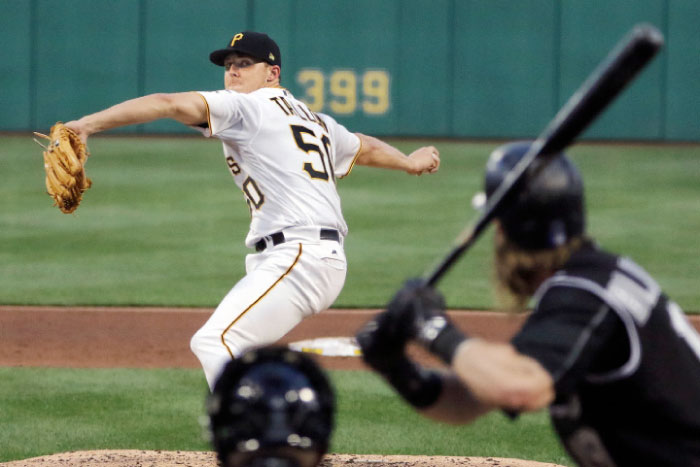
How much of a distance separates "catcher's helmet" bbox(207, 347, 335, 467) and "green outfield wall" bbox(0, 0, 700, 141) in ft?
59.7

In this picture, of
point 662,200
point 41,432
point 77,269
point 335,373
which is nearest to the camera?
point 41,432

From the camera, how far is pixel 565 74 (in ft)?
67.2

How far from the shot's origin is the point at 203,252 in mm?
11867

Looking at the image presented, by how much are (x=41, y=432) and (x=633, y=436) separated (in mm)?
4132

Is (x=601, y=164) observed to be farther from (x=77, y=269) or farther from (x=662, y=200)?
(x=77, y=269)

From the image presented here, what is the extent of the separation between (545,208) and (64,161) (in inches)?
95.4

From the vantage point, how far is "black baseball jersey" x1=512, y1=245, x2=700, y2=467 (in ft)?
7.88

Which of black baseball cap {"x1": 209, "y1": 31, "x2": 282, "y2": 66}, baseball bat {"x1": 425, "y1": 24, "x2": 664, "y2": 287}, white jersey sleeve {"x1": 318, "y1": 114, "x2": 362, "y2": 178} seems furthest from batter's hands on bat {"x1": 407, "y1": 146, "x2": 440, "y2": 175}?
baseball bat {"x1": 425, "y1": 24, "x2": 664, "y2": 287}

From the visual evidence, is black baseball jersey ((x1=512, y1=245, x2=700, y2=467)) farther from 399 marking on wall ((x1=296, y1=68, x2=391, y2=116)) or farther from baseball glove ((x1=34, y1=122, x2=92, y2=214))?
399 marking on wall ((x1=296, y1=68, x2=391, y2=116))

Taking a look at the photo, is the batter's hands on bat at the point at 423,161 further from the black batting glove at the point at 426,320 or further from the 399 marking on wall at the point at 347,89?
the 399 marking on wall at the point at 347,89

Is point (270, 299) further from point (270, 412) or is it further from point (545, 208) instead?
point (545, 208)

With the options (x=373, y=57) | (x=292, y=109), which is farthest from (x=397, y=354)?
(x=373, y=57)

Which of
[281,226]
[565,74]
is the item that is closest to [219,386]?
[281,226]

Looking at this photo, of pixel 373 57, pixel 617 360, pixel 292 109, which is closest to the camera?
pixel 617 360
